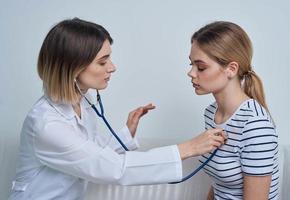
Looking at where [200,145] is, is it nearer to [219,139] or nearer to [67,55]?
[219,139]

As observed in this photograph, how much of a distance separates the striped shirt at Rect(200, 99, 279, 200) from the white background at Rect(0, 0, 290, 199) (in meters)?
0.48

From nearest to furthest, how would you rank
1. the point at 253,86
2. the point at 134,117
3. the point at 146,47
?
1. the point at 253,86
2. the point at 134,117
3. the point at 146,47

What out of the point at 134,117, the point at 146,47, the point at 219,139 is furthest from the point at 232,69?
the point at 146,47

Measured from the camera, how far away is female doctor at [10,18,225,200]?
1.00 m

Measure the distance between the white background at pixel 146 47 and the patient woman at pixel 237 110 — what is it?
1.61 feet

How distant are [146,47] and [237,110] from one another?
639 mm

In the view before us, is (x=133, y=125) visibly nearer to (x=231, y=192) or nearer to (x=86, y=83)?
(x=86, y=83)

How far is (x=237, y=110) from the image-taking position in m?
1.07

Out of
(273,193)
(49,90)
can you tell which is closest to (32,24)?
(49,90)

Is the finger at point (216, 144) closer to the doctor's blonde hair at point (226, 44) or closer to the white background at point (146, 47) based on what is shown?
the doctor's blonde hair at point (226, 44)

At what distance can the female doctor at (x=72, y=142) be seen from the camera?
39.6 inches

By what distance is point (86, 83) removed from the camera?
3.63 ft

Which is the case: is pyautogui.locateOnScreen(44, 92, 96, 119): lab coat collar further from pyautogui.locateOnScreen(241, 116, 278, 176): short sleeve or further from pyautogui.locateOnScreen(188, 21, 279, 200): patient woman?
pyautogui.locateOnScreen(241, 116, 278, 176): short sleeve

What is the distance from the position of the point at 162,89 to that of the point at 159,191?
441mm
